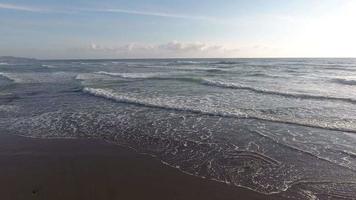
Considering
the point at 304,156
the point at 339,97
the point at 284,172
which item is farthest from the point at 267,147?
the point at 339,97

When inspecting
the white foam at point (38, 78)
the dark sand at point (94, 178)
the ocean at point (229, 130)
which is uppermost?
the white foam at point (38, 78)

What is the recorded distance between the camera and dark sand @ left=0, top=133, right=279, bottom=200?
18.8 feet

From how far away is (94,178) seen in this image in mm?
6383

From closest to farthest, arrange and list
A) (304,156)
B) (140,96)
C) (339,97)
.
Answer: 1. (304,156)
2. (339,97)
3. (140,96)

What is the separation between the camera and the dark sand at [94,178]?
5730 mm

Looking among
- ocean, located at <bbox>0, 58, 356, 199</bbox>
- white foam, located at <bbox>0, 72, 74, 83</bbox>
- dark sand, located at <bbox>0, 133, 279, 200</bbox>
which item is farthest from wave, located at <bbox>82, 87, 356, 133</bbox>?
white foam, located at <bbox>0, 72, 74, 83</bbox>

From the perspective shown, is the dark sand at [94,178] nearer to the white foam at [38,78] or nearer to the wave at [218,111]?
the wave at [218,111]

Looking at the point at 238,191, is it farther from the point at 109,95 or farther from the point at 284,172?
the point at 109,95

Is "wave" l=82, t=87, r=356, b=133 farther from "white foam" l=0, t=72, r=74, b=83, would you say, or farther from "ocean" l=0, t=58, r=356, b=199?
"white foam" l=0, t=72, r=74, b=83

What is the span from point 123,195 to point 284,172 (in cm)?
350

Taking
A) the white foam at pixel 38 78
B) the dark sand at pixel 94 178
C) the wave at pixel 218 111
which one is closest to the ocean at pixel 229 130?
the wave at pixel 218 111

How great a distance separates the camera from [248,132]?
10.0 m

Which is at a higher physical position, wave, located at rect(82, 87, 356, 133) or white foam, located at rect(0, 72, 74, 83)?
white foam, located at rect(0, 72, 74, 83)

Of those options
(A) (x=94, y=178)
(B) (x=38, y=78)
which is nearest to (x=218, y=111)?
(A) (x=94, y=178)
